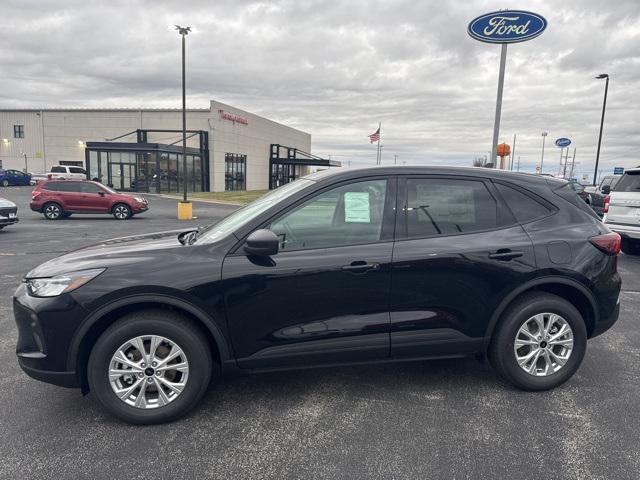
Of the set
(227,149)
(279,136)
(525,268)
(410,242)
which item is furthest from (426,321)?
(279,136)

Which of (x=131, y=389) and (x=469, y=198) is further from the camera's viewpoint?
(x=469, y=198)

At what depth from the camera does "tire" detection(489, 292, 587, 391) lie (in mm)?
3441

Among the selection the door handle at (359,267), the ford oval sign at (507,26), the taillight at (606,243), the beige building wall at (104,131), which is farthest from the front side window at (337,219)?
Result: the beige building wall at (104,131)

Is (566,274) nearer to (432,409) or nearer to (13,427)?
(432,409)

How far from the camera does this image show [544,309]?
3451 millimetres

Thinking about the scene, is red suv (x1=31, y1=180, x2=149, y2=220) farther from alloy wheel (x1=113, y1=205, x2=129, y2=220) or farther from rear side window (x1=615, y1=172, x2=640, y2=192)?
rear side window (x1=615, y1=172, x2=640, y2=192)

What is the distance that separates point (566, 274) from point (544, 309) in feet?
1.04

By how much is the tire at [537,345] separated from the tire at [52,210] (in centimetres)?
1792

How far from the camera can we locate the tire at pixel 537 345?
3441 millimetres

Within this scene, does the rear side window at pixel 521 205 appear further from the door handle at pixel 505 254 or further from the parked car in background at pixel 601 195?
the parked car in background at pixel 601 195

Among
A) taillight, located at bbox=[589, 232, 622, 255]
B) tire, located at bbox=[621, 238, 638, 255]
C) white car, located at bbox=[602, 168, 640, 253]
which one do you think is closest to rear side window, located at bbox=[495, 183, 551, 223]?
taillight, located at bbox=[589, 232, 622, 255]

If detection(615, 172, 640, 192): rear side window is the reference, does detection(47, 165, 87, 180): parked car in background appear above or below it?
below

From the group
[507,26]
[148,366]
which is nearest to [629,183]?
[507,26]

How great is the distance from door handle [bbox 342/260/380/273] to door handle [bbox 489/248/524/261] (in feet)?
3.02
